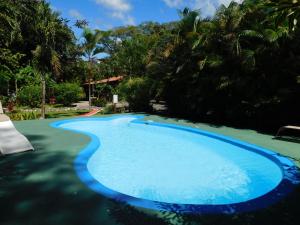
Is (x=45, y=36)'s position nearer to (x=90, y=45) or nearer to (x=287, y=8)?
(x=90, y=45)

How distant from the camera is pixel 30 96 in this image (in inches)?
922

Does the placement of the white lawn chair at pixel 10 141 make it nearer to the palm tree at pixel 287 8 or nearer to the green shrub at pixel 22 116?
the green shrub at pixel 22 116

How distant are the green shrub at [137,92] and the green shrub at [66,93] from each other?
25.7 ft

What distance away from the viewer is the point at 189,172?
25.3 feet

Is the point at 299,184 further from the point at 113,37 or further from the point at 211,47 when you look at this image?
the point at 113,37

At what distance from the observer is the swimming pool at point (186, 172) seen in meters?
5.20

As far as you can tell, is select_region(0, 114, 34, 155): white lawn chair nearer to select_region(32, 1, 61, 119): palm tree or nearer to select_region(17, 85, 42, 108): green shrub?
select_region(32, 1, 61, 119): palm tree

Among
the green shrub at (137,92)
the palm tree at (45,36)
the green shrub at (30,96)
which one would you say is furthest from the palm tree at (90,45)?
the green shrub at (30,96)

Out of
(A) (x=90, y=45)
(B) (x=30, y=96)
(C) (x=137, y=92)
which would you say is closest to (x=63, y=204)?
(C) (x=137, y=92)

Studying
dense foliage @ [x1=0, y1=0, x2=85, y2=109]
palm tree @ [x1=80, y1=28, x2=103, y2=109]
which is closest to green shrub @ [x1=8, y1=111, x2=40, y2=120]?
dense foliage @ [x1=0, y1=0, x2=85, y2=109]

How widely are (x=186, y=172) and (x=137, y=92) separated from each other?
12.0m

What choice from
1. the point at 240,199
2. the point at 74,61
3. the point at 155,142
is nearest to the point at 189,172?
the point at 240,199

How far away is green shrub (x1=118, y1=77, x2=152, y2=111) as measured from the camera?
61.9 ft

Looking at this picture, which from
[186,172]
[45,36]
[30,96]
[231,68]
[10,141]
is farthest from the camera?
[30,96]
